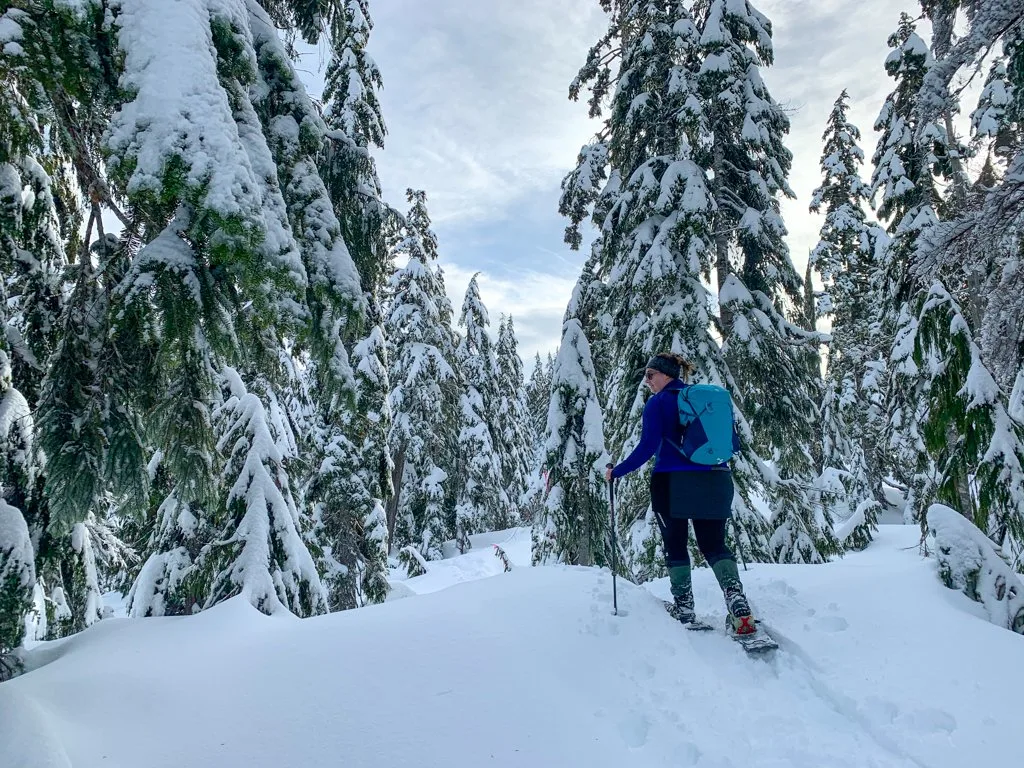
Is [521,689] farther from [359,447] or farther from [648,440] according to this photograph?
[359,447]

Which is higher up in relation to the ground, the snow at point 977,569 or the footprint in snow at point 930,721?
the snow at point 977,569

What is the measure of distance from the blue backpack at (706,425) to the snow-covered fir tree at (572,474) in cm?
450

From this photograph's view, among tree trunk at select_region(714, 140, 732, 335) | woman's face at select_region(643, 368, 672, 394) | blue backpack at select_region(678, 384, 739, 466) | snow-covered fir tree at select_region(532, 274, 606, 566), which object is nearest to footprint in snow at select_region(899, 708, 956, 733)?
blue backpack at select_region(678, 384, 739, 466)

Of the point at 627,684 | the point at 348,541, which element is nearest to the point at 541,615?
the point at 627,684

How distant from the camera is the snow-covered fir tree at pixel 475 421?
29.9 meters

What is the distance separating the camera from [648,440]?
4.96 m

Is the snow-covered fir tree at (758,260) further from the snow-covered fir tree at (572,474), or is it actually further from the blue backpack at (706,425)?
the blue backpack at (706,425)

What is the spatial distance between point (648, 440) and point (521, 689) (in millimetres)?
2410

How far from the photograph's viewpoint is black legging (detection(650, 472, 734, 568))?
475 cm

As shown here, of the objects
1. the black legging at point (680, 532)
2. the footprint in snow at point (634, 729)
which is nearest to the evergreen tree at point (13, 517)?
the footprint in snow at point (634, 729)

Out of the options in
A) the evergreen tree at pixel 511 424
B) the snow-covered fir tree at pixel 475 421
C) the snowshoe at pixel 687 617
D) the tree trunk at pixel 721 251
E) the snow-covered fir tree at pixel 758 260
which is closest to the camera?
the snowshoe at pixel 687 617

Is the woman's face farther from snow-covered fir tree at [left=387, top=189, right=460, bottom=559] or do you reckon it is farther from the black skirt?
snow-covered fir tree at [left=387, top=189, right=460, bottom=559]

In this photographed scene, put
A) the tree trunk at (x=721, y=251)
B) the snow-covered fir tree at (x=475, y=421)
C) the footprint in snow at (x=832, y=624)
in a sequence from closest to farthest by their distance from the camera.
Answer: the footprint in snow at (x=832, y=624) → the tree trunk at (x=721, y=251) → the snow-covered fir tree at (x=475, y=421)

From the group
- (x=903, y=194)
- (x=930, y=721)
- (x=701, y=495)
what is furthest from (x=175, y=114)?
(x=903, y=194)
